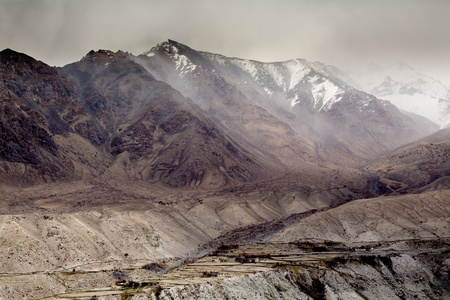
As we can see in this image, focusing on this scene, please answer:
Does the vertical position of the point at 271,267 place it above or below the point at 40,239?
below

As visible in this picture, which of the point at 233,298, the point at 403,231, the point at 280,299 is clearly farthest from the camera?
the point at 403,231

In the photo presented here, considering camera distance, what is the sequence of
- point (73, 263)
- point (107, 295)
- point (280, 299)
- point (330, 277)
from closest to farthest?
point (107, 295) → point (280, 299) → point (330, 277) → point (73, 263)

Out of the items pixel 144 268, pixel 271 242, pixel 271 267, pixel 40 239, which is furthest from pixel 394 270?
pixel 40 239

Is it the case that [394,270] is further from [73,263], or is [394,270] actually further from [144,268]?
[73,263]

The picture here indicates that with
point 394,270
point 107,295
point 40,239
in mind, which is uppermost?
point 40,239

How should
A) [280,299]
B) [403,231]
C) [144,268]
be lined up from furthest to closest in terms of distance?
[403,231] < [144,268] < [280,299]

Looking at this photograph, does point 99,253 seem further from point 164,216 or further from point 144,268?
point 164,216

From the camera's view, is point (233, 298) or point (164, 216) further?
point (164, 216)

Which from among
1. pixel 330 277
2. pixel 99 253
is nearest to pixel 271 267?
pixel 330 277

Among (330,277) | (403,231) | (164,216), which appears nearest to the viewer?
(330,277)
